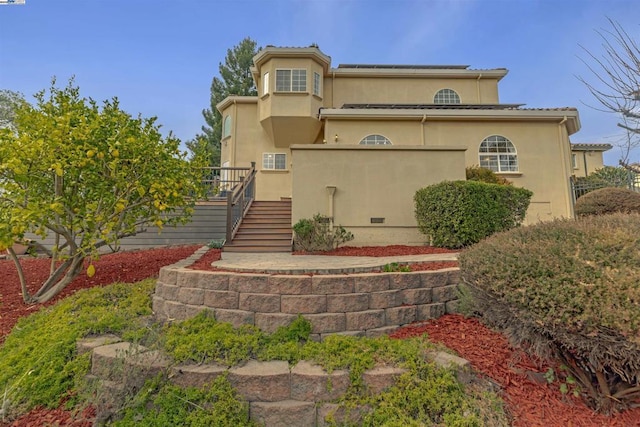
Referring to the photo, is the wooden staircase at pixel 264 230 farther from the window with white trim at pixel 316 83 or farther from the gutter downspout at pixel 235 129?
the window with white trim at pixel 316 83

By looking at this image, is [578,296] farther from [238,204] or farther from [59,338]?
[238,204]

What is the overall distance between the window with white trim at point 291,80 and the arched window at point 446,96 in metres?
6.83

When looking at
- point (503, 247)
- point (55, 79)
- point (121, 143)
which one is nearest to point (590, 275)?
point (503, 247)

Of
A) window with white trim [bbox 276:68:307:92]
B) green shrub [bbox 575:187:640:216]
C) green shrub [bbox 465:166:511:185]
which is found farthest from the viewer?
window with white trim [bbox 276:68:307:92]

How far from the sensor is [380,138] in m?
11.5

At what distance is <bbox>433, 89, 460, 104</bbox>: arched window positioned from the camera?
1495 centimetres

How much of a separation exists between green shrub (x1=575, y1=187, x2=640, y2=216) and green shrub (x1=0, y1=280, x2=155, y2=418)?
12.2 meters

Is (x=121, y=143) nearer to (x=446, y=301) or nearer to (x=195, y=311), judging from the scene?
(x=195, y=311)

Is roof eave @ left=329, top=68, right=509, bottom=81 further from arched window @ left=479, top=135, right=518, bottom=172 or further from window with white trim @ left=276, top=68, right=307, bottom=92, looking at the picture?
arched window @ left=479, top=135, right=518, bottom=172

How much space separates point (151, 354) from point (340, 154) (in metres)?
6.28

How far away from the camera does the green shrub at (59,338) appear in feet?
8.63

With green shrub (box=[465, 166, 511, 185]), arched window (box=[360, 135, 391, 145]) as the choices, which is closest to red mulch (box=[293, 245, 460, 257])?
green shrub (box=[465, 166, 511, 185])

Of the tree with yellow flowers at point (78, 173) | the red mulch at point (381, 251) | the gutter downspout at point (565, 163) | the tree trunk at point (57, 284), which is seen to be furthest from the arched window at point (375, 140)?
the tree trunk at point (57, 284)

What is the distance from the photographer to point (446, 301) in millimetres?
3631
